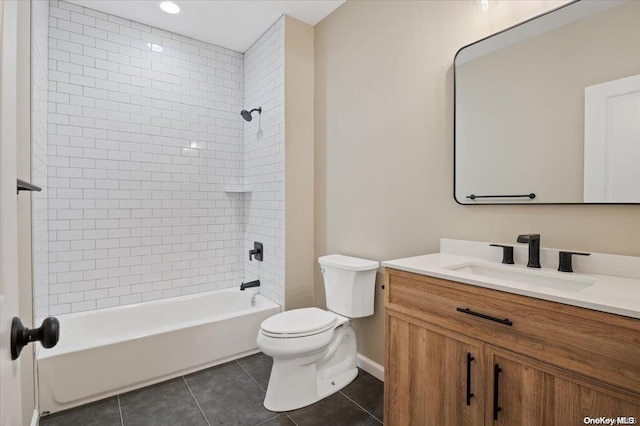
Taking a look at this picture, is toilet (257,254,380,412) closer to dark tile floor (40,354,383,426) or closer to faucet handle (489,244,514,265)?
dark tile floor (40,354,383,426)

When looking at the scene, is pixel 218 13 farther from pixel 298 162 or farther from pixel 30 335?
pixel 30 335

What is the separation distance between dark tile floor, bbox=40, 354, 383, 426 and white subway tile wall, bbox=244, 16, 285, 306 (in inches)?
31.0

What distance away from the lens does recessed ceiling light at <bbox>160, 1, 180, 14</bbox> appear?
8.13ft

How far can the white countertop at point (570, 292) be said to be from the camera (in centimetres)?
91

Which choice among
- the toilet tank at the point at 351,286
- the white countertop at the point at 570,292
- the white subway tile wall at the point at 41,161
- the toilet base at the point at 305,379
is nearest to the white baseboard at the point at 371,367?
the toilet base at the point at 305,379

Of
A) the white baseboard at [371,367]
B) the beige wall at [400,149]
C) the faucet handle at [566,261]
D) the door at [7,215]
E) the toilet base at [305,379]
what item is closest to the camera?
the door at [7,215]

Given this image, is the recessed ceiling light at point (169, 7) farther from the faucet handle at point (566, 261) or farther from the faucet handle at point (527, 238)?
the faucet handle at point (566, 261)

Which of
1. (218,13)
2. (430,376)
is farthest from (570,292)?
(218,13)

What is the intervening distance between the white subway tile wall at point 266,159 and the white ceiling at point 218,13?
14 cm

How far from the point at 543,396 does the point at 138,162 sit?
10.1 feet

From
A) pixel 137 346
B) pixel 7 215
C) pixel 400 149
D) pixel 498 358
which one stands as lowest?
pixel 137 346

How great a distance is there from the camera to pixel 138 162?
2793mm

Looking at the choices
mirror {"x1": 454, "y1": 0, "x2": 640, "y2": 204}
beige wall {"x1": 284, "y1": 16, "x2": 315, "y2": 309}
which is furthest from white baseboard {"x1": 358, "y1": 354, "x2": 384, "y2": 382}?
mirror {"x1": 454, "y1": 0, "x2": 640, "y2": 204}

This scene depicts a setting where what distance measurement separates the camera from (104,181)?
8.69ft
